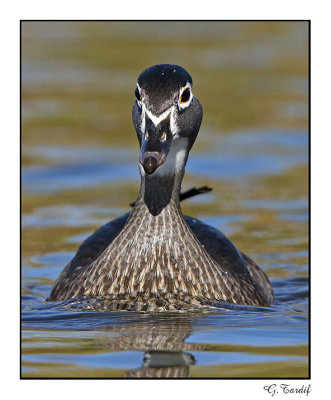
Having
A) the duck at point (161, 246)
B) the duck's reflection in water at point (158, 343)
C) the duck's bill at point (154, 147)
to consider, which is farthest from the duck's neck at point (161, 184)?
the duck's reflection in water at point (158, 343)

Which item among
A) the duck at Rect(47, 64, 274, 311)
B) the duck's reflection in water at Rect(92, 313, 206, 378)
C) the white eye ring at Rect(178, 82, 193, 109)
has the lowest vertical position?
the duck's reflection in water at Rect(92, 313, 206, 378)

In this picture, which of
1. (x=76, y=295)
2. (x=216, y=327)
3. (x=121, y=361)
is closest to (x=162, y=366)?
(x=121, y=361)

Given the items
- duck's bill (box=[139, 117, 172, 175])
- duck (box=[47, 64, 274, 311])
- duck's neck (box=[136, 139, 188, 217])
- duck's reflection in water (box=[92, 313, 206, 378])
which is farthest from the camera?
duck's neck (box=[136, 139, 188, 217])

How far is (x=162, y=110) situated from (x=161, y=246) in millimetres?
1212

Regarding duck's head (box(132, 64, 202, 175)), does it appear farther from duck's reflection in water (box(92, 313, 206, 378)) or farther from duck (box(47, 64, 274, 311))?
duck's reflection in water (box(92, 313, 206, 378))

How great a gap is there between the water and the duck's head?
144 centimetres

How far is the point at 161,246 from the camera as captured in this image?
9383mm

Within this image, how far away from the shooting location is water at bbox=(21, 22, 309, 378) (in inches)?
327

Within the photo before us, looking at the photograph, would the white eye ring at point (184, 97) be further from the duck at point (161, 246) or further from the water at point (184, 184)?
the water at point (184, 184)

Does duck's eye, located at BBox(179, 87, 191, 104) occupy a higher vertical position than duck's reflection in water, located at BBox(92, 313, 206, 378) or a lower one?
higher

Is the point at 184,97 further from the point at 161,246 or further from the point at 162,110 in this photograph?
the point at 161,246

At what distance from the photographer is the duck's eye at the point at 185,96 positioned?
920 cm

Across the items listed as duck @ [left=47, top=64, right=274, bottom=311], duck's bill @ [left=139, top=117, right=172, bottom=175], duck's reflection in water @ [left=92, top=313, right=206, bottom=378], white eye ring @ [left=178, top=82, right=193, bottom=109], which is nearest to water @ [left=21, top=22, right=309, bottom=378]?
duck's reflection in water @ [left=92, top=313, right=206, bottom=378]

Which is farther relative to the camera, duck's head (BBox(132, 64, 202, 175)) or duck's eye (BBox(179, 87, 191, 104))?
duck's eye (BBox(179, 87, 191, 104))
